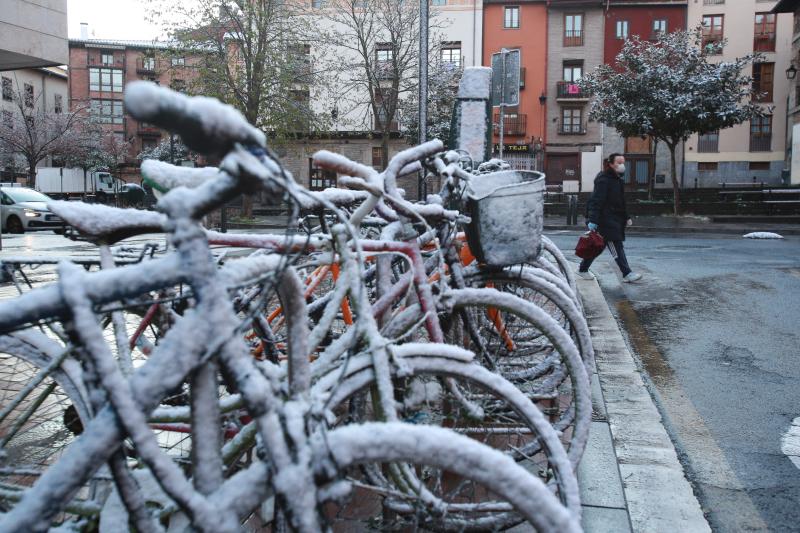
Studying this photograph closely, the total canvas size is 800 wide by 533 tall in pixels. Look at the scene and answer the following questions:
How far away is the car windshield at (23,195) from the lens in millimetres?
22359

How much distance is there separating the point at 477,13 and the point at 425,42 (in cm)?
3483

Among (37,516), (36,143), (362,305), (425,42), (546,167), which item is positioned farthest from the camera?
(546,167)

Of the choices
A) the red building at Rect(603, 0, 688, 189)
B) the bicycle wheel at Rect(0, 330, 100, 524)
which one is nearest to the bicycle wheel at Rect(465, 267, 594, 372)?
the bicycle wheel at Rect(0, 330, 100, 524)

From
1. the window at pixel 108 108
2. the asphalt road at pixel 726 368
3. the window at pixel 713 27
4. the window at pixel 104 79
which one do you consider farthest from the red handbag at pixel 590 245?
the window at pixel 104 79

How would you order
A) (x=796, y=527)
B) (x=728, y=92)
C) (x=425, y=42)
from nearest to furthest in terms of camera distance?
1. (x=796, y=527)
2. (x=425, y=42)
3. (x=728, y=92)

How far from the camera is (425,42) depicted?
1059 cm

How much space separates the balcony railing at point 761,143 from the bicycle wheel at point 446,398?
45.5 meters

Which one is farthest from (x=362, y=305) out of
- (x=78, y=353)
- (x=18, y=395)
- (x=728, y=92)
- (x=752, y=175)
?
(x=752, y=175)

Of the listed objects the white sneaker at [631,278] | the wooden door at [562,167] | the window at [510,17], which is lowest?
the white sneaker at [631,278]

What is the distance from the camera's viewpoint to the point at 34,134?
39.9 m

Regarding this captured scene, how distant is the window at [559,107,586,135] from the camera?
43156 millimetres

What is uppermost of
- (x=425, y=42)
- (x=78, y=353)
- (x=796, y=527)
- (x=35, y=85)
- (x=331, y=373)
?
(x=35, y=85)

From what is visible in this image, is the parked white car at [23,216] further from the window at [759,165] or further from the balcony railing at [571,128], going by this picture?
the window at [759,165]

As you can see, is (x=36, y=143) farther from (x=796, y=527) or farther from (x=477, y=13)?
(x=796, y=527)
